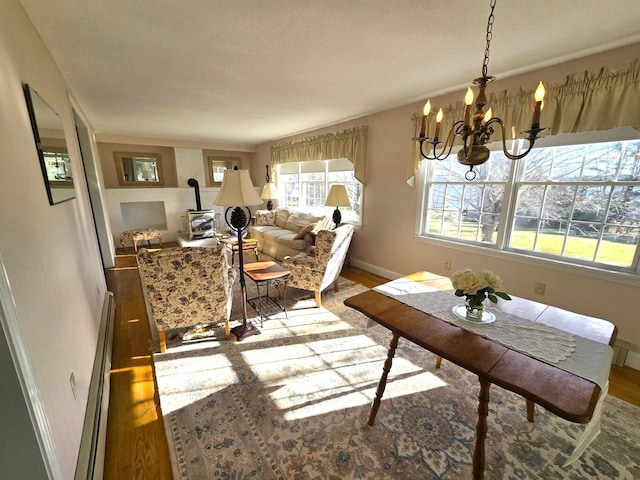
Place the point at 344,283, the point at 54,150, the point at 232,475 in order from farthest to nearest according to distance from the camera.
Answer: the point at 344,283 < the point at 54,150 < the point at 232,475

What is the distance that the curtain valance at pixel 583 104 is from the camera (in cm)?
186

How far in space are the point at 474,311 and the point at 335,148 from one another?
11.8 ft

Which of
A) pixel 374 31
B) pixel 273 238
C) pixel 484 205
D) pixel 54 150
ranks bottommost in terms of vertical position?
pixel 273 238

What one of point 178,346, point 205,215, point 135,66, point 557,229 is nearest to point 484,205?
point 557,229

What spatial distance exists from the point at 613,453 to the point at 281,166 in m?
6.15

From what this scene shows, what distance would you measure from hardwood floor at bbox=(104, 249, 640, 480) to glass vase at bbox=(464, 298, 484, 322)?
4.83 feet

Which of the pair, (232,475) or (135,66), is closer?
(232,475)

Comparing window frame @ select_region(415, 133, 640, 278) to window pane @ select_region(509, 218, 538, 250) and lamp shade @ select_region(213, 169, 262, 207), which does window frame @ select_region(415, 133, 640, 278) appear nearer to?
window pane @ select_region(509, 218, 538, 250)

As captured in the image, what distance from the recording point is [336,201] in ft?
12.8

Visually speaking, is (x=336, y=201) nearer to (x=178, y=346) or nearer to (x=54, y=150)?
(x=178, y=346)

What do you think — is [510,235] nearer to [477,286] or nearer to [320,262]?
[477,286]

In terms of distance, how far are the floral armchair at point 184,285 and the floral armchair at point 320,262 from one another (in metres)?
0.84

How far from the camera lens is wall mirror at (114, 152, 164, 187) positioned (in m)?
5.82

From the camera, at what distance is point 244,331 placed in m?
2.46
